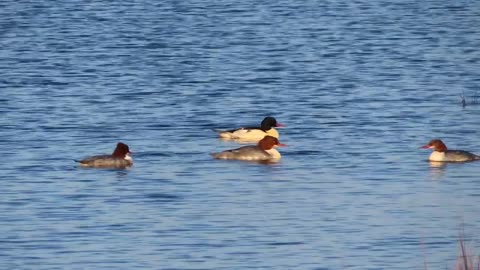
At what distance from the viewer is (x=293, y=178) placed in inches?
1069

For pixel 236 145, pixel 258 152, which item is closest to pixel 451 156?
pixel 258 152

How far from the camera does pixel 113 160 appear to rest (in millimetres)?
27781

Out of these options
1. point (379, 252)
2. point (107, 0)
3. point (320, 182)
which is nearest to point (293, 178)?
point (320, 182)

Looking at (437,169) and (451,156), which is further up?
(451,156)

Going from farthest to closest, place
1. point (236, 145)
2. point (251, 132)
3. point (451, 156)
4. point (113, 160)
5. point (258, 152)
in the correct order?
1. point (251, 132)
2. point (236, 145)
3. point (258, 152)
4. point (451, 156)
5. point (113, 160)

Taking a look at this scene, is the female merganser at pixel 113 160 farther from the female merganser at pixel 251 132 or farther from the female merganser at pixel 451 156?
the female merganser at pixel 451 156

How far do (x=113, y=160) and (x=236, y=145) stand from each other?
4008 mm

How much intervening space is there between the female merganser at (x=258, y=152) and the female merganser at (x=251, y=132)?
204 centimetres

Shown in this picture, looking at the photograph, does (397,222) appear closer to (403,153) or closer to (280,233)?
(280,233)

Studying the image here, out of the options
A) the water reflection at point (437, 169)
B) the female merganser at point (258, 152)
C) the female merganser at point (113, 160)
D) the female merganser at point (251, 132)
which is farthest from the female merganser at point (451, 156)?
the female merganser at point (113, 160)

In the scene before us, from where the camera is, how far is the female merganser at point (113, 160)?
2780 centimetres

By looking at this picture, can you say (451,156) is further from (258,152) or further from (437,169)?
(258,152)

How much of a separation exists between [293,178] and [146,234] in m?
5.22

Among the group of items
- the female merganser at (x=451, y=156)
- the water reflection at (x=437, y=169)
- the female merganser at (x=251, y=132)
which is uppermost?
the female merganser at (x=251, y=132)
